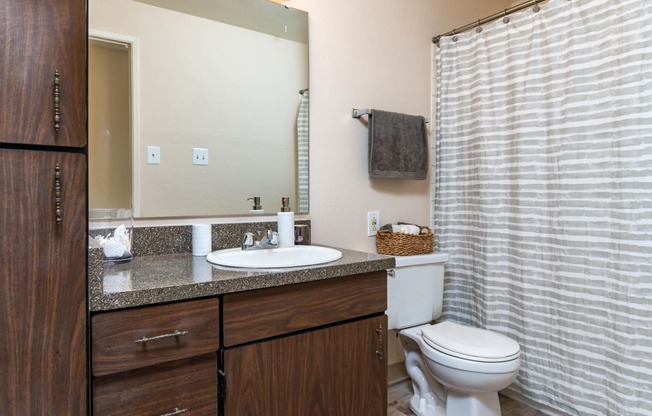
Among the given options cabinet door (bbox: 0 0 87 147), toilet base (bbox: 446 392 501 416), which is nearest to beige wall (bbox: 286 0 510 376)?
toilet base (bbox: 446 392 501 416)

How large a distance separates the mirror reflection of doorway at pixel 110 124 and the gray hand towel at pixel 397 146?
42.5 inches

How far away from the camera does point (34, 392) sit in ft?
2.64

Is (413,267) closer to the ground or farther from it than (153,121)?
closer to the ground

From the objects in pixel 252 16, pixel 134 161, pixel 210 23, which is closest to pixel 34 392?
pixel 134 161

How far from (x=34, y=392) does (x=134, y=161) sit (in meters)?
→ 0.83

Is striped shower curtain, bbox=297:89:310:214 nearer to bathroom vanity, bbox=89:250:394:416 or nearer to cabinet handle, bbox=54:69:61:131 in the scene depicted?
→ bathroom vanity, bbox=89:250:394:416

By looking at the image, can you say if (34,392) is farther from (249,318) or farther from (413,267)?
(413,267)

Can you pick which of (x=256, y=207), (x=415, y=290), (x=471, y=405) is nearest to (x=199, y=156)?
(x=256, y=207)

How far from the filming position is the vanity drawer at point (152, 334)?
88 cm

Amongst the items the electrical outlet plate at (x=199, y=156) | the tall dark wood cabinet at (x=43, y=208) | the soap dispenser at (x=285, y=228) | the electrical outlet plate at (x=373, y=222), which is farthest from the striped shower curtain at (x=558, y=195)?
the tall dark wood cabinet at (x=43, y=208)

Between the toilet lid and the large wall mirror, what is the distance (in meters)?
0.82

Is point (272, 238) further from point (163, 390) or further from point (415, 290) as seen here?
point (415, 290)

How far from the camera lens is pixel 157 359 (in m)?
0.94

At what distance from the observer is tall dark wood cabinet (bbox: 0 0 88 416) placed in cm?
78
